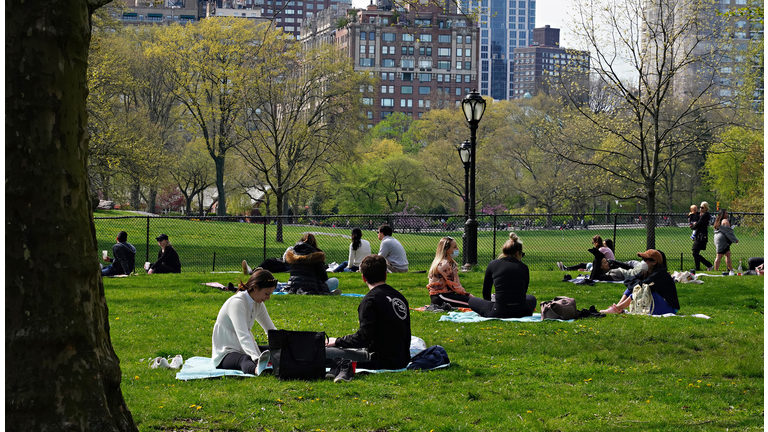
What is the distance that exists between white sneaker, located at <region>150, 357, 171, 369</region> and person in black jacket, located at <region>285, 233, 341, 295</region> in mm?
5697

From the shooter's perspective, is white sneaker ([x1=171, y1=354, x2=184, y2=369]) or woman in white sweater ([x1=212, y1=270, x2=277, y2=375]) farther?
white sneaker ([x1=171, y1=354, x2=184, y2=369])

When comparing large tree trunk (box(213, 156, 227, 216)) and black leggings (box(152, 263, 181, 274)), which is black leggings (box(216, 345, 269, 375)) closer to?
black leggings (box(152, 263, 181, 274))

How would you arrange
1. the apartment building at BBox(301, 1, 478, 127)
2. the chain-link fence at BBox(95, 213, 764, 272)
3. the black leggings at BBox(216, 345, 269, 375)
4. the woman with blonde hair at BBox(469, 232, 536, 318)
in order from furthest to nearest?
the apartment building at BBox(301, 1, 478, 127), the chain-link fence at BBox(95, 213, 764, 272), the woman with blonde hair at BBox(469, 232, 536, 318), the black leggings at BBox(216, 345, 269, 375)

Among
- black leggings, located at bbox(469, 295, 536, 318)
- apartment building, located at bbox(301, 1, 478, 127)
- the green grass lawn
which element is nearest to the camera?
the green grass lawn

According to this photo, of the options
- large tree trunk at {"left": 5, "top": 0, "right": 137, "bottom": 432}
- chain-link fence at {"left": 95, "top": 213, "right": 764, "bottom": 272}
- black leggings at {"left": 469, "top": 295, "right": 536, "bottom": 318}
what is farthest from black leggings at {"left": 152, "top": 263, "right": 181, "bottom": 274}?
large tree trunk at {"left": 5, "top": 0, "right": 137, "bottom": 432}

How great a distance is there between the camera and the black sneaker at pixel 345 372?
6.80 meters

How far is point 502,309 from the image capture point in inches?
422

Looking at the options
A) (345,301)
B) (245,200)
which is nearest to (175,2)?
(245,200)

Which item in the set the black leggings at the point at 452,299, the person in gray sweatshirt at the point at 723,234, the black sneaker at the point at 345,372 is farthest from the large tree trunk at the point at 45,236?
the person in gray sweatshirt at the point at 723,234

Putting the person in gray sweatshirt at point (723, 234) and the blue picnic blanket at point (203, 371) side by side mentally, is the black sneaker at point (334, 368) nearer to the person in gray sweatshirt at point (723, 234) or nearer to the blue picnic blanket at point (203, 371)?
the blue picnic blanket at point (203, 371)

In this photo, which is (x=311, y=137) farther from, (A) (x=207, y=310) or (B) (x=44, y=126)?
(B) (x=44, y=126)

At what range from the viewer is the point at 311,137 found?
→ 131ft

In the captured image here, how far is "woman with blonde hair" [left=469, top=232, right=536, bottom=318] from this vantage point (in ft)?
34.6

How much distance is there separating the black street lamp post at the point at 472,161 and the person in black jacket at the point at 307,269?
18.9 feet
